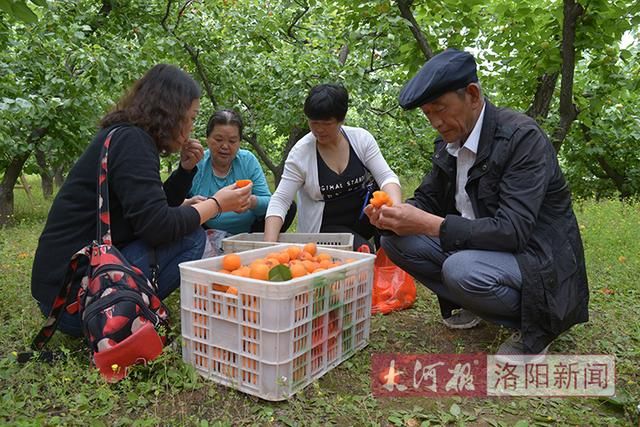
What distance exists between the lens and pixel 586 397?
213 centimetres

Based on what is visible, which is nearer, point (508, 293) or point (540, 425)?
point (540, 425)

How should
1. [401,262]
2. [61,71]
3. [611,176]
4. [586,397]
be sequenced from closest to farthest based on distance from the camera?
[586,397], [401,262], [61,71], [611,176]

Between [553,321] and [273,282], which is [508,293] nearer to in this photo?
[553,321]

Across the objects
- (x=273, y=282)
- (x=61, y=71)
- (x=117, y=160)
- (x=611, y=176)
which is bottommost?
(x=611, y=176)

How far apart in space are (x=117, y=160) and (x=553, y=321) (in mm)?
2052

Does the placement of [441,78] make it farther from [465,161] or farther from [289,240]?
[289,240]

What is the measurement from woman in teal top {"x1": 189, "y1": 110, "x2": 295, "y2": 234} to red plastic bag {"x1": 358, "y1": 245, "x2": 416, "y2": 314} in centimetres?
84

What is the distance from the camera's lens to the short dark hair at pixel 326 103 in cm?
307

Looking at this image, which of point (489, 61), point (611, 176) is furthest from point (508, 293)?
point (611, 176)

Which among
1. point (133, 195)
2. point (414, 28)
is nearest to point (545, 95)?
point (414, 28)

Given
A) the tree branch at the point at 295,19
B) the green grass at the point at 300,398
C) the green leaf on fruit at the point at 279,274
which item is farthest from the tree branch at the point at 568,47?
→ the tree branch at the point at 295,19

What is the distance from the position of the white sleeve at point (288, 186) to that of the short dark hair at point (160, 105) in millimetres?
938

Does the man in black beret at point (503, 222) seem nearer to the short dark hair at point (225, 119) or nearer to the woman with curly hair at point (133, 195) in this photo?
the woman with curly hair at point (133, 195)

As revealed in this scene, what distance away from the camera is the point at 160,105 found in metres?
2.41
